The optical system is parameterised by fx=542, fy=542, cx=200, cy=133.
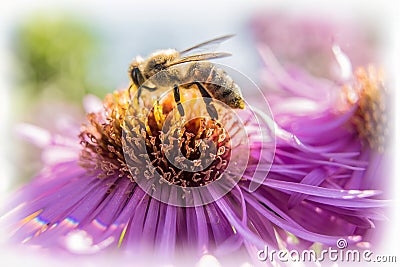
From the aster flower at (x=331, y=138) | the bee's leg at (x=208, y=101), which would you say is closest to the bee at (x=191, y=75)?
the bee's leg at (x=208, y=101)

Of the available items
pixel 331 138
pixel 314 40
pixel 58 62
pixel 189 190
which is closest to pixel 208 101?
pixel 189 190

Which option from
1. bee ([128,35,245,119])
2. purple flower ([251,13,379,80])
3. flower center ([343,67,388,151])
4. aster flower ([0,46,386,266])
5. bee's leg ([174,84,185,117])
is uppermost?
purple flower ([251,13,379,80])

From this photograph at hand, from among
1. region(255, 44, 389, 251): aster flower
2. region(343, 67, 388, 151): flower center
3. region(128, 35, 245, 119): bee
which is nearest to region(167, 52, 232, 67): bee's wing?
region(128, 35, 245, 119): bee

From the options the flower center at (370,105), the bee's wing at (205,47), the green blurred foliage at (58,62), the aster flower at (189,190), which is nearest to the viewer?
the aster flower at (189,190)

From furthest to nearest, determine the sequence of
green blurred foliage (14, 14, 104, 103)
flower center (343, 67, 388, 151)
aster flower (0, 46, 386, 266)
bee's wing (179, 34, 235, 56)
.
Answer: green blurred foliage (14, 14, 104, 103)
flower center (343, 67, 388, 151)
bee's wing (179, 34, 235, 56)
aster flower (0, 46, 386, 266)

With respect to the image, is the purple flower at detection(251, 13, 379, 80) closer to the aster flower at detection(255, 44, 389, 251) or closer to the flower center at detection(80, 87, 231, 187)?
the aster flower at detection(255, 44, 389, 251)

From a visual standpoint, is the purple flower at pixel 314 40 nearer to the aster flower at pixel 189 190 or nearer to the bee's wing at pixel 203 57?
the aster flower at pixel 189 190
